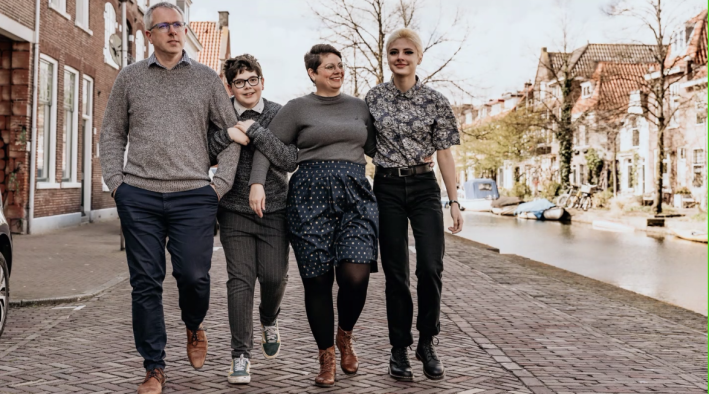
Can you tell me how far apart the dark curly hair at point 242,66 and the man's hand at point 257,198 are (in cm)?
64

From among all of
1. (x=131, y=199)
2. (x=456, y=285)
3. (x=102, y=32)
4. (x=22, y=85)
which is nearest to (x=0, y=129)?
(x=22, y=85)

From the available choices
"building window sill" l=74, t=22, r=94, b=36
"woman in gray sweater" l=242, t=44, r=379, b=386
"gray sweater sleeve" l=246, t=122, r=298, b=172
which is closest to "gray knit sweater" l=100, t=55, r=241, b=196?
"gray sweater sleeve" l=246, t=122, r=298, b=172

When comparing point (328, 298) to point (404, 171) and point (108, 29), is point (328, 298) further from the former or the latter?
point (108, 29)

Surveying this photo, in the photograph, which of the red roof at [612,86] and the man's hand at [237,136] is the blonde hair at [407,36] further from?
the red roof at [612,86]

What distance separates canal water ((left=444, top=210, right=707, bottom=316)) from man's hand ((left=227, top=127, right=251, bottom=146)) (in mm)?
7110

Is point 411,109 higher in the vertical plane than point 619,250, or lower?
higher

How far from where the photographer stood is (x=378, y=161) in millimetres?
4566

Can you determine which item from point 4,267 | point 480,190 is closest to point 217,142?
point 4,267

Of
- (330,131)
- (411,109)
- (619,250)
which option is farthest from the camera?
(619,250)

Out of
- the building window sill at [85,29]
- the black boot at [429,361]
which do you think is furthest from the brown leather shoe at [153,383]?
the building window sill at [85,29]

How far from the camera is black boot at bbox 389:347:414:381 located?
4.48 m

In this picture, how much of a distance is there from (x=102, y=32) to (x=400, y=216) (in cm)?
1892

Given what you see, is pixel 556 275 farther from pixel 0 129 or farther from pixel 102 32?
pixel 102 32

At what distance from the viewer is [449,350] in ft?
17.7
